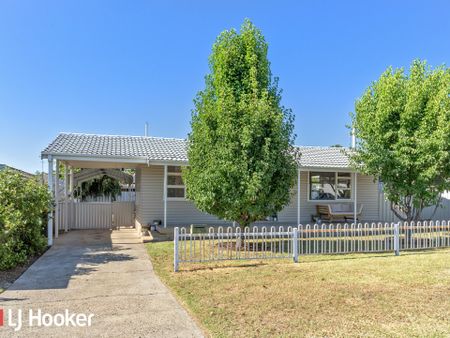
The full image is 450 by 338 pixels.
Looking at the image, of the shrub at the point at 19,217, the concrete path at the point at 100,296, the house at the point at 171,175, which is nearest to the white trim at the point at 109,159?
the house at the point at 171,175

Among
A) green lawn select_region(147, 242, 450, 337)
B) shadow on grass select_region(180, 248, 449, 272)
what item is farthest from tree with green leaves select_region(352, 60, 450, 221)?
green lawn select_region(147, 242, 450, 337)

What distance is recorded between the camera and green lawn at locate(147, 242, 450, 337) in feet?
14.0

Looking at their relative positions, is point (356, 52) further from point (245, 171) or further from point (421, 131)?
point (245, 171)

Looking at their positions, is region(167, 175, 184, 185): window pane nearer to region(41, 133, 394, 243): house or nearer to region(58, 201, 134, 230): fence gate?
region(41, 133, 394, 243): house

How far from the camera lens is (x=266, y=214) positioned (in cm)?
944

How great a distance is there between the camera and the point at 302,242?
31.2ft

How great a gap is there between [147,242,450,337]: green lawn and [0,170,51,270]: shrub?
320 centimetres

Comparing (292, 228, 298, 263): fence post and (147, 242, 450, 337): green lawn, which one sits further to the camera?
(292, 228, 298, 263): fence post

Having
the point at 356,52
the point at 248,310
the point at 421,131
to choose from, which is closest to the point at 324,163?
the point at 421,131

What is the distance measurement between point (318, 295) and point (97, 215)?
1196 cm

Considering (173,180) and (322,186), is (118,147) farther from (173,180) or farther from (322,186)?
(322,186)

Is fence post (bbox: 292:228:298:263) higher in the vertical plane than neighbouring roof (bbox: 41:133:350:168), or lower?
lower

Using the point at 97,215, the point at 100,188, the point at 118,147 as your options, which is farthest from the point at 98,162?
the point at 100,188

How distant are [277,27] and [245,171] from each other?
7.84m
